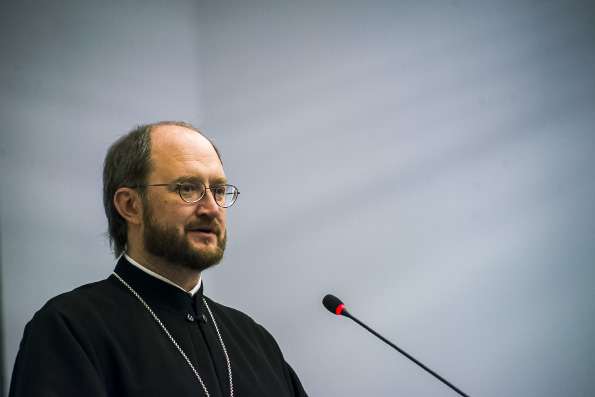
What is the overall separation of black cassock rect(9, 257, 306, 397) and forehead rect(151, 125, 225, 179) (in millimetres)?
294

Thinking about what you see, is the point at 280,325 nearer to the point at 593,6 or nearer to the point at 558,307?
the point at 558,307

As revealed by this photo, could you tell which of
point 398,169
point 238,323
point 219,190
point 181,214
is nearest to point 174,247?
point 181,214

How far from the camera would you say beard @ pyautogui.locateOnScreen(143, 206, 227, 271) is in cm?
161

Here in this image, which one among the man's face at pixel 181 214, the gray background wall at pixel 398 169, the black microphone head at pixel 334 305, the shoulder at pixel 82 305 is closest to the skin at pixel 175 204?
the man's face at pixel 181 214

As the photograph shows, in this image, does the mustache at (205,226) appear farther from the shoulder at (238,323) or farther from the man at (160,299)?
the shoulder at (238,323)

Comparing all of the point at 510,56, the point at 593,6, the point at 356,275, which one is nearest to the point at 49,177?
the point at 356,275

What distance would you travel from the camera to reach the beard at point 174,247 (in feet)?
5.30

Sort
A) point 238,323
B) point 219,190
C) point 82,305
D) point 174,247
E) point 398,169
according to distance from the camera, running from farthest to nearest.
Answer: point 398,169
point 238,323
point 219,190
point 174,247
point 82,305

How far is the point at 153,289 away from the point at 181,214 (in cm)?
23

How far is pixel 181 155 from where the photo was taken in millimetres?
1692

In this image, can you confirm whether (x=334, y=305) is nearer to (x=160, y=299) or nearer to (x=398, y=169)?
(x=160, y=299)

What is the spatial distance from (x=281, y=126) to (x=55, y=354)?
4.79 feet

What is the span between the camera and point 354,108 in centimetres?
257

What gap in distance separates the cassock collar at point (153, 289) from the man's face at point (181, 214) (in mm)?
71
